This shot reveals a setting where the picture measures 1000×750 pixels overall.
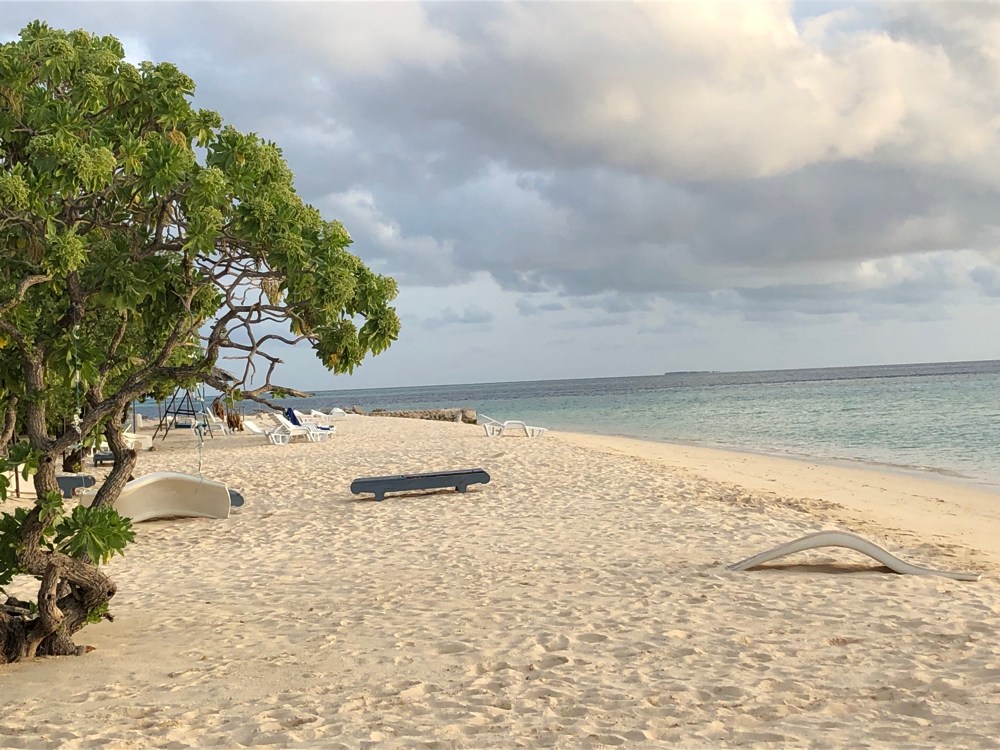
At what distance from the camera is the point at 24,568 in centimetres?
530

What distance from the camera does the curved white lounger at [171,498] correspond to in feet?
36.9

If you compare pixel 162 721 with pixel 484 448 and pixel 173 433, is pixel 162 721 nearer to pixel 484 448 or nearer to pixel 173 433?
pixel 484 448

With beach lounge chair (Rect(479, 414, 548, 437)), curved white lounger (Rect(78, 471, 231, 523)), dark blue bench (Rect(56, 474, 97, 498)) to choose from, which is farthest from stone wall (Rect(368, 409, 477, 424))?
curved white lounger (Rect(78, 471, 231, 523))

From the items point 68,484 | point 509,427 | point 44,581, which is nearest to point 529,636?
point 44,581

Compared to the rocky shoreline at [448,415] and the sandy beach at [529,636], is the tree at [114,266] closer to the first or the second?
the sandy beach at [529,636]

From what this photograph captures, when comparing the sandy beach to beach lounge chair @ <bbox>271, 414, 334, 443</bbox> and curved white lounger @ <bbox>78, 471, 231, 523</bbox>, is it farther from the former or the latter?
beach lounge chair @ <bbox>271, 414, 334, 443</bbox>

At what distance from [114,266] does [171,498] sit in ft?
23.2

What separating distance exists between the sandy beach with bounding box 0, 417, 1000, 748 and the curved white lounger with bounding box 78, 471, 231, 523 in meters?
0.20

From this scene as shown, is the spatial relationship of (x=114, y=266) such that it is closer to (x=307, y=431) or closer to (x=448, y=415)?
(x=307, y=431)

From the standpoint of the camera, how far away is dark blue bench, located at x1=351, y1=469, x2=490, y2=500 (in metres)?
12.6

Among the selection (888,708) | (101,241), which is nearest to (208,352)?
(101,241)

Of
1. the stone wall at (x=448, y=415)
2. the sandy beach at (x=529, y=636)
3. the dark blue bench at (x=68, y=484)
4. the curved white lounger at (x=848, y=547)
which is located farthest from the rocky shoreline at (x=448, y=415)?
the curved white lounger at (x=848, y=547)

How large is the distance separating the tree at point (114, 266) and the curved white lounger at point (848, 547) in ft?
13.0

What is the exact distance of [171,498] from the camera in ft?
38.1
